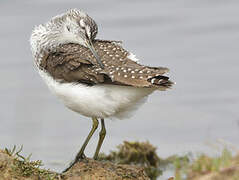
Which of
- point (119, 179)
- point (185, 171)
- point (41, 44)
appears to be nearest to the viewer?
point (185, 171)

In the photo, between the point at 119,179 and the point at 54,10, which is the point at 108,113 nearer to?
the point at 119,179

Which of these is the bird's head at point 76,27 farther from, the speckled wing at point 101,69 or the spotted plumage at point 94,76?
the speckled wing at point 101,69

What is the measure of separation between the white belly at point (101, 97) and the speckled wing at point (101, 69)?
0.31 ft

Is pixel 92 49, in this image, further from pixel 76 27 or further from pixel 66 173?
pixel 66 173

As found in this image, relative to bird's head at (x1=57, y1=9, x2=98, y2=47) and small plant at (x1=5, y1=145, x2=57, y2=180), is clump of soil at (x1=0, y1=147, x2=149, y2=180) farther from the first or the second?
bird's head at (x1=57, y1=9, x2=98, y2=47)

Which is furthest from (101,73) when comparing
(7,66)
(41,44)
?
(7,66)

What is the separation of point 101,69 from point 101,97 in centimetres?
33

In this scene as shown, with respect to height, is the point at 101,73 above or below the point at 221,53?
below

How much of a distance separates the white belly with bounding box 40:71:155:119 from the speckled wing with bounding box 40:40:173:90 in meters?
0.10

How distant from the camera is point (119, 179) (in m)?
6.75

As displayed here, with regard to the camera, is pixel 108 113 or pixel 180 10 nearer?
pixel 108 113

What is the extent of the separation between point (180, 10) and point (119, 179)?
7705 mm

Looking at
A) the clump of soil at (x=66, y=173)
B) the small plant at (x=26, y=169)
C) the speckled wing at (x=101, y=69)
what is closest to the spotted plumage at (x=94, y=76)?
the speckled wing at (x=101, y=69)

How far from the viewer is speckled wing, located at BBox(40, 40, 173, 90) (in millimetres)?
7098
